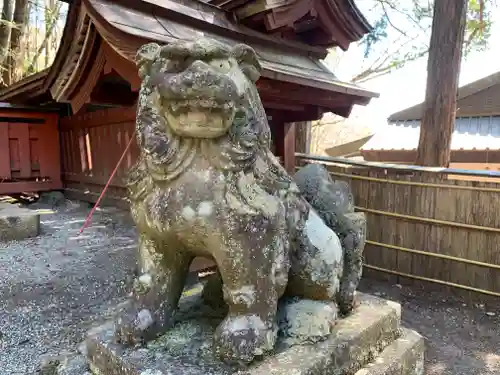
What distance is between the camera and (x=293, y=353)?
4.60 feet

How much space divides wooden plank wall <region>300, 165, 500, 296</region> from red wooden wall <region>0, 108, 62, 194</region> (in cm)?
496

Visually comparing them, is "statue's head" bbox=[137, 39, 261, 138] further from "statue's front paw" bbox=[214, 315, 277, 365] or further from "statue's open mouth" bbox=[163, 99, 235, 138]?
"statue's front paw" bbox=[214, 315, 277, 365]

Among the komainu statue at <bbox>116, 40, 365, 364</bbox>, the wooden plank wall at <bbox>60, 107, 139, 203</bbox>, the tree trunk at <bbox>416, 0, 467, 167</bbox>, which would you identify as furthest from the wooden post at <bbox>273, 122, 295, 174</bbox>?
the komainu statue at <bbox>116, 40, 365, 364</bbox>

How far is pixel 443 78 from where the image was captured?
4363 millimetres

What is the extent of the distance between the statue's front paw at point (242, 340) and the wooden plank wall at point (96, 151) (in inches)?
158

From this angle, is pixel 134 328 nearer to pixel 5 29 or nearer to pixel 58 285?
pixel 58 285

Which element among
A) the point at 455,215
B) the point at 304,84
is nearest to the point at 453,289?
the point at 455,215

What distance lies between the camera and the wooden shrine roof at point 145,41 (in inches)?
121

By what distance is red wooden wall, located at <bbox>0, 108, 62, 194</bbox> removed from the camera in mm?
6383

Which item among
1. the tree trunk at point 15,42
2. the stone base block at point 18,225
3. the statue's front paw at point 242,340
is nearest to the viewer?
the statue's front paw at point 242,340

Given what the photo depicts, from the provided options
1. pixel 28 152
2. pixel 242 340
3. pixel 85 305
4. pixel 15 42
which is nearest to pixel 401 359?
pixel 242 340

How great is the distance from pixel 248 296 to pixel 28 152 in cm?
643

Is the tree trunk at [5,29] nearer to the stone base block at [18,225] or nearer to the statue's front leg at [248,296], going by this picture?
the stone base block at [18,225]

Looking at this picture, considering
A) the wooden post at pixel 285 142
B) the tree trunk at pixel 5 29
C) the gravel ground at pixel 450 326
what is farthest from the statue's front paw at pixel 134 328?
the tree trunk at pixel 5 29
